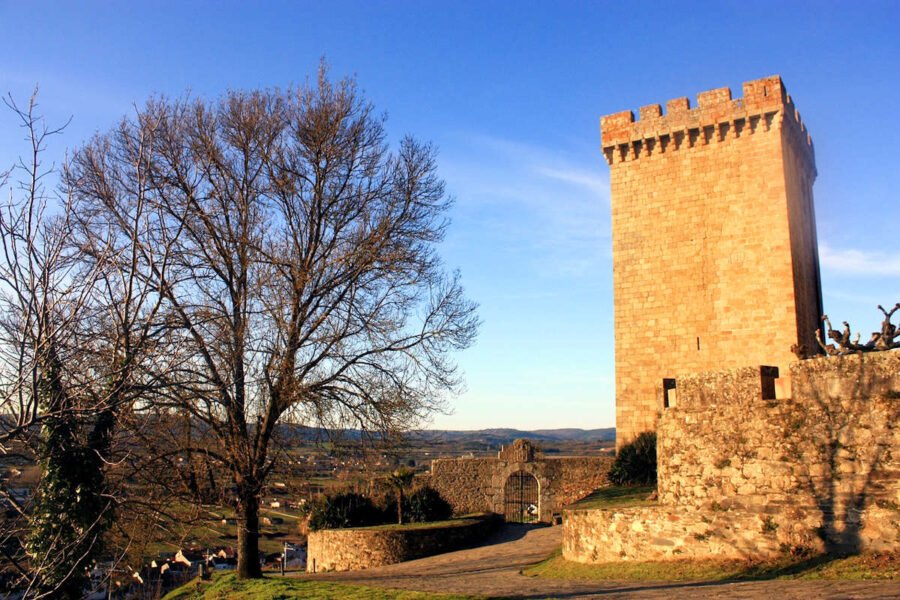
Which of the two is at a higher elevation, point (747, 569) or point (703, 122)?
point (703, 122)

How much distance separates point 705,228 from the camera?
2089 cm

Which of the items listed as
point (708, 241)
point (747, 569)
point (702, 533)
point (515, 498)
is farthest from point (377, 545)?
point (708, 241)

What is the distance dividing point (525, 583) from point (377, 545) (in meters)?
7.99

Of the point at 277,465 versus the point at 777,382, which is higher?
the point at 777,382

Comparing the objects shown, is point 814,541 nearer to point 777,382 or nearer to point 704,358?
point 777,382

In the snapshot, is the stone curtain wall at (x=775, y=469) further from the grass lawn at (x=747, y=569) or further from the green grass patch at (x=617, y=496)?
the green grass patch at (x=617, y=496)

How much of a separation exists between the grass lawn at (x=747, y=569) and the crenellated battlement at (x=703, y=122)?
46.3 feet

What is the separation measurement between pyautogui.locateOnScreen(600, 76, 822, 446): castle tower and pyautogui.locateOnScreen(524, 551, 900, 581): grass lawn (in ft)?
33.1

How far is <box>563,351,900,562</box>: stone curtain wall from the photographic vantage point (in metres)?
9.20

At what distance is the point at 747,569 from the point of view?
9594mm

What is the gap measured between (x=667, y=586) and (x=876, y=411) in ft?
11.4

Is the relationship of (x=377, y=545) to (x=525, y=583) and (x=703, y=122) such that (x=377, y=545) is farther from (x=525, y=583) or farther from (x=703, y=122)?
(x=703, y=122)

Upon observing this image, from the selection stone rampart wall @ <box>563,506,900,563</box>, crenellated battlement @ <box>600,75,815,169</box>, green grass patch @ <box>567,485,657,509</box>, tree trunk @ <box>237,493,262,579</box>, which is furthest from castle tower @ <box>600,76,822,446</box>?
tree trunk @ <box>237,493,262,579</box>

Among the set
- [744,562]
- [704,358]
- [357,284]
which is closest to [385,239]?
[357,284]
